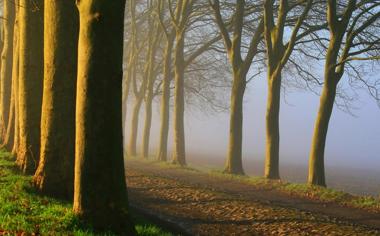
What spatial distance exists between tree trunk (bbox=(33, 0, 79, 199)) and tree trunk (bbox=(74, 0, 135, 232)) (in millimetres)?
2217

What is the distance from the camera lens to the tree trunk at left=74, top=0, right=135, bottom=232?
6.29 metres

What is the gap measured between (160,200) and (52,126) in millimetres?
4468

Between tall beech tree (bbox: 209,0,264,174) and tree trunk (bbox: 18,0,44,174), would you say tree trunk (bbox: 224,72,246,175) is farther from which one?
tree trunk (bbox: 18,0,44,174)

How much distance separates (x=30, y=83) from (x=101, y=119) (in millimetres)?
5077

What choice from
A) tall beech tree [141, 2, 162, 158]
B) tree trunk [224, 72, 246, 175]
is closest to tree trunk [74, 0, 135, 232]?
tree trunk [224, 72, 246, 175]

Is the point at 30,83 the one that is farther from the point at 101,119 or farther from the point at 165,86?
the point at 165,86

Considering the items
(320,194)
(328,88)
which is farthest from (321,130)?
(320,194)

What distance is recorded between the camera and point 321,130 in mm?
16734

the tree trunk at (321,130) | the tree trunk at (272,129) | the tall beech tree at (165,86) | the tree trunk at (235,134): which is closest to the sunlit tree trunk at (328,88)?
the tree trunk at (321,130)

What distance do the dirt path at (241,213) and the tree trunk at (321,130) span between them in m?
2.37

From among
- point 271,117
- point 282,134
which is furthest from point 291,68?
point 282,134

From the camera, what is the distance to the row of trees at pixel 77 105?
250 inches

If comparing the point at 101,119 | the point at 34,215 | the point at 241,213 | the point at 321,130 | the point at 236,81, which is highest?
the point at 236,81

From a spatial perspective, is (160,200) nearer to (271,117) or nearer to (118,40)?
(118,40)
